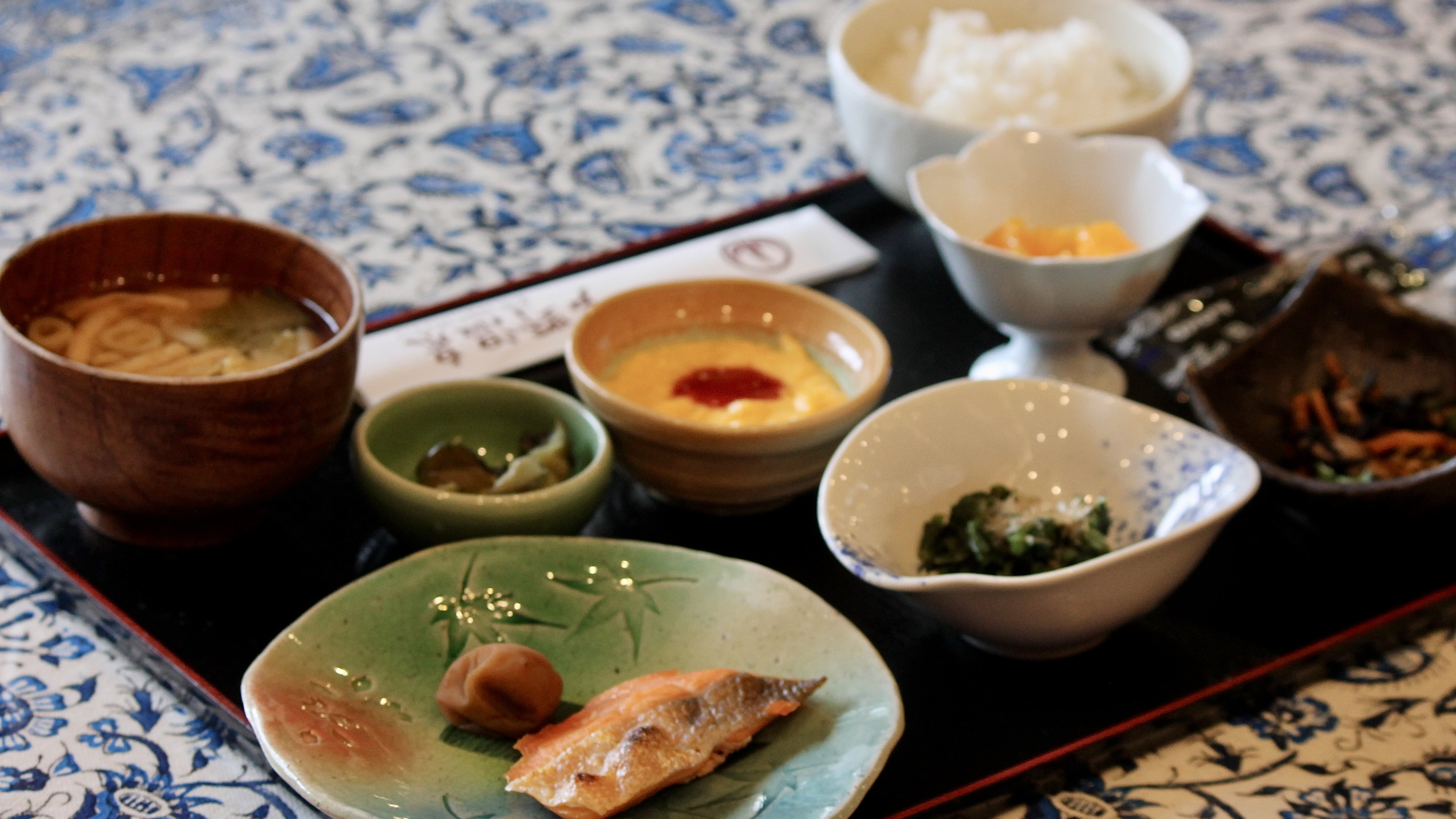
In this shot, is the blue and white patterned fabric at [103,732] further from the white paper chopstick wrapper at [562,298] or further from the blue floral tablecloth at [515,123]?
the blue floral tablecloth at [515,123]

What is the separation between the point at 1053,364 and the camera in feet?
4.99

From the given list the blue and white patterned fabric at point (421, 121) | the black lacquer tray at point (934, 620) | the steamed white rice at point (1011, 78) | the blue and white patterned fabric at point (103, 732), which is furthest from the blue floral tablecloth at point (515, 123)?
the blue and white patterned fabric at point (103, 732)

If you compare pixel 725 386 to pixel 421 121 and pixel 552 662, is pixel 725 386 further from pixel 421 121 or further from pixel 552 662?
pixel 421 121

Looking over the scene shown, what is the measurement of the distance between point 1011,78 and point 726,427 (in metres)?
0.78

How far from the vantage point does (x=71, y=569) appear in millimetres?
1173

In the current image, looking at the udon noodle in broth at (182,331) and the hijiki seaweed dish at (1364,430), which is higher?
the udon noodle in broth at (182,331)

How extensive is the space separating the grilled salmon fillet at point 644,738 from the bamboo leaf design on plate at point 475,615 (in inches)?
4.4

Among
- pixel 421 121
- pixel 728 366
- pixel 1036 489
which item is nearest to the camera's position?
pixel 1036 489

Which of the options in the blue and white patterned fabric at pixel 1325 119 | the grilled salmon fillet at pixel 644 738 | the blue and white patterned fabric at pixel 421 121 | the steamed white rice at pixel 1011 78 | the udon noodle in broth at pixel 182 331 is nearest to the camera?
the grilled salmon fillet at pixel 644 738

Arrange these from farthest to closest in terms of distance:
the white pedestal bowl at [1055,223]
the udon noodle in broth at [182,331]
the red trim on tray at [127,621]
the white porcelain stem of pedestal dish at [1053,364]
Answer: the white porcelain stem of pedestal dish at [1053,364] < the white pedestal bowl at [1055,223] < the udon noodle in broth at [182,331] < the red trim on tray at [127,621]

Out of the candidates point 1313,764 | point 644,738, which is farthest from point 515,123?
point 1313,764

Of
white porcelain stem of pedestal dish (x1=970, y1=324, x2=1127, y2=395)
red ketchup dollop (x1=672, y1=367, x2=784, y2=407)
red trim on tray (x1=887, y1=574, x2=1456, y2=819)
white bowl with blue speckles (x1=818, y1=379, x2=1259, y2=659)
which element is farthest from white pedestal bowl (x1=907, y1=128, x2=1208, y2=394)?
red trim on tray (x1=887, y1=574, x2=1456, y2=819)

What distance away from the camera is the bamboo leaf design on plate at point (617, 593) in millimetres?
1123

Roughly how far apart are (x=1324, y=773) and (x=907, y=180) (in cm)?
86
